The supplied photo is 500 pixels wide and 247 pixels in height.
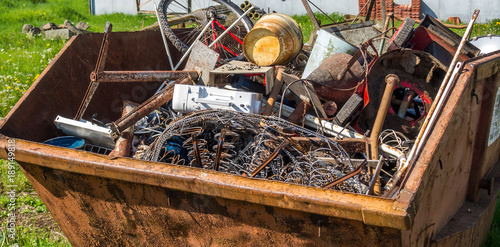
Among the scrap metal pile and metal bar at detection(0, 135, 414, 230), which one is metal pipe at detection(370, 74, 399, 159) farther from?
metal bar at detection(0, 135, 414, 230)

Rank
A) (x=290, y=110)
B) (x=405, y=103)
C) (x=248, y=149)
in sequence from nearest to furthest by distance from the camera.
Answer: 1. (x=248, y=149)
2. (x=405, y=103)
3. (x=290, y=110)

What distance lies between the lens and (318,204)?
158 centimetres

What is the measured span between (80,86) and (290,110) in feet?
4.95

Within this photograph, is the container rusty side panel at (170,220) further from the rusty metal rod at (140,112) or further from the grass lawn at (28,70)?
the grass lawn at (28,70)

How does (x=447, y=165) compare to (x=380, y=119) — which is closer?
(x=447, y=165)

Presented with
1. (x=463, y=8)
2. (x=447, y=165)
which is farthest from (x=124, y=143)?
(x=463, y=8)

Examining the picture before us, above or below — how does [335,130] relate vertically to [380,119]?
below

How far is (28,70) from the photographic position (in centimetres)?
627

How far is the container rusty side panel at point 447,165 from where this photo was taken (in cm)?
168

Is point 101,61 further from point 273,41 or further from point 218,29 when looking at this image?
point 218,29

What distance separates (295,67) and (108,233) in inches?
91.7

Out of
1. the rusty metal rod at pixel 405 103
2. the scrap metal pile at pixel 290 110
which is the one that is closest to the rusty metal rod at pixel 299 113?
the scrap metal pile at pixel 290 110

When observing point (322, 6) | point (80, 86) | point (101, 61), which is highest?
point (101, 61)

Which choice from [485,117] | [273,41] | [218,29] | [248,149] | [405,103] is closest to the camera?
[248,149]
